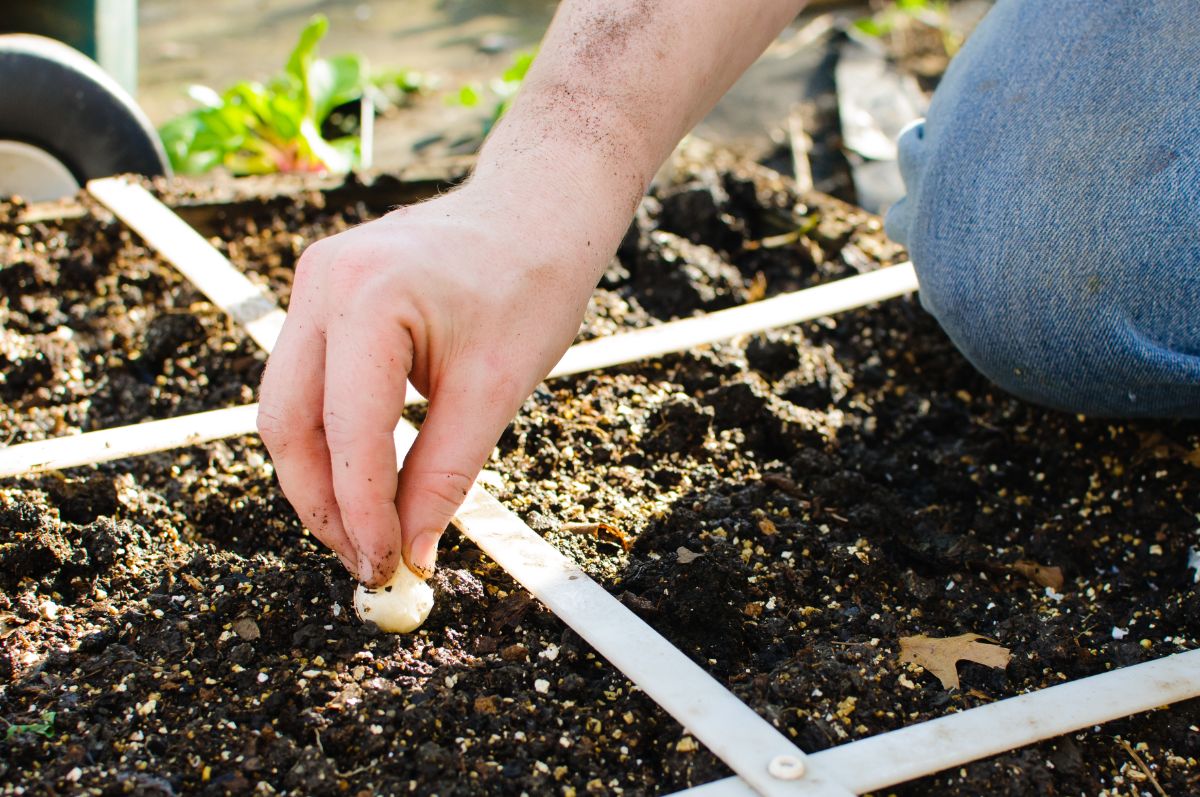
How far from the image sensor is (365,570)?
1.31 metres

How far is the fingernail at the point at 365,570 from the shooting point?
1287 millimetres

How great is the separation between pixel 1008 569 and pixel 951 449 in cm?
33

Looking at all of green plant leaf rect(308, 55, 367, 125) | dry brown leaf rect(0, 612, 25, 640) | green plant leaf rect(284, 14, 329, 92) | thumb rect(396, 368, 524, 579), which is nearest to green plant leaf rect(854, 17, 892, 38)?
green plant leaf rect(308, 55, 367, 125)

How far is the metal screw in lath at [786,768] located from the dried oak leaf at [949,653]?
0.32m

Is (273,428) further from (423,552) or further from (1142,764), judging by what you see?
(1142,764)

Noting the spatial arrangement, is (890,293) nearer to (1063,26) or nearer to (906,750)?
(1063,26)

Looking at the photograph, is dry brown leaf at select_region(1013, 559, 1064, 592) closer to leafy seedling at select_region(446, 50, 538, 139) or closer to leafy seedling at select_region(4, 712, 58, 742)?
leafy seedling at select_region(4, 712, 58, 742)

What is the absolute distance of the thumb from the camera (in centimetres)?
122

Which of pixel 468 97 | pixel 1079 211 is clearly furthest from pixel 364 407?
pixel 468 97

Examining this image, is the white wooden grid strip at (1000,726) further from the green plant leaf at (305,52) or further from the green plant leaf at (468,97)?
the green plant leaf at (468,97)

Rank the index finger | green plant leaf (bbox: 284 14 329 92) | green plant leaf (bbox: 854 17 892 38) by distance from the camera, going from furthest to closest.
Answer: green plant leaf (bbox: 854 17 892 38) < green plant leaf (bbox: 284 14 329 92) < the index finger

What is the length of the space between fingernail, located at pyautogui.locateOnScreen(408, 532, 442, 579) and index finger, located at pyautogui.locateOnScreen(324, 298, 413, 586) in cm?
7

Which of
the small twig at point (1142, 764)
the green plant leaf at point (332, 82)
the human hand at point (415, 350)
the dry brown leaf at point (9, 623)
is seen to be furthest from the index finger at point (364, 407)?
the green plant leaf at point (332, 82)

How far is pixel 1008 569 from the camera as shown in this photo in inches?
67.0
